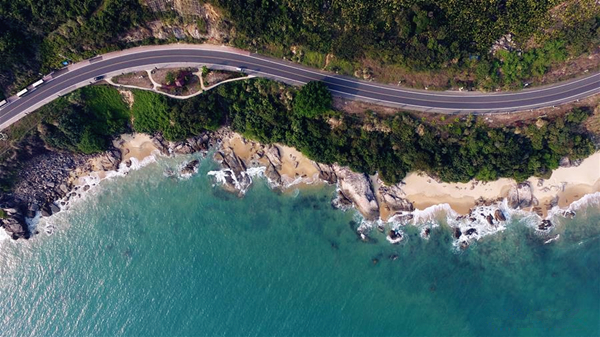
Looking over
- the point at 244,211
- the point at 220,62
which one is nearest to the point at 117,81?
the point at 220,62

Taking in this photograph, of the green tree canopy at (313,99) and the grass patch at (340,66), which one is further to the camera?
the grass patch at (340,66)

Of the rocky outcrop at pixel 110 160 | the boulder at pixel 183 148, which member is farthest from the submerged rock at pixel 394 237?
the rocky outcrop at pixel 110 160

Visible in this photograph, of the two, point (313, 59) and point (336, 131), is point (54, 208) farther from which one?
point (313, 59)

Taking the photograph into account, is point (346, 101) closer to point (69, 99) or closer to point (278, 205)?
point (278, 205)

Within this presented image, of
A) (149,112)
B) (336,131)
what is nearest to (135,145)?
(149,112)

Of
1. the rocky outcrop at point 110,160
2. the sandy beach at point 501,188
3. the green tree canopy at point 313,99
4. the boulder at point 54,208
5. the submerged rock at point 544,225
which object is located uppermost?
the green tree canopy at point 313,99

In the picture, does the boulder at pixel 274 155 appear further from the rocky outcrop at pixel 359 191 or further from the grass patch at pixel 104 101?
the grass patch at pixel 104 101

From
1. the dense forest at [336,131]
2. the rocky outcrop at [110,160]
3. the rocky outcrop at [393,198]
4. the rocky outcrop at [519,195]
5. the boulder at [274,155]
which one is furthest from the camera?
the rocky outcrop at [519,195]
